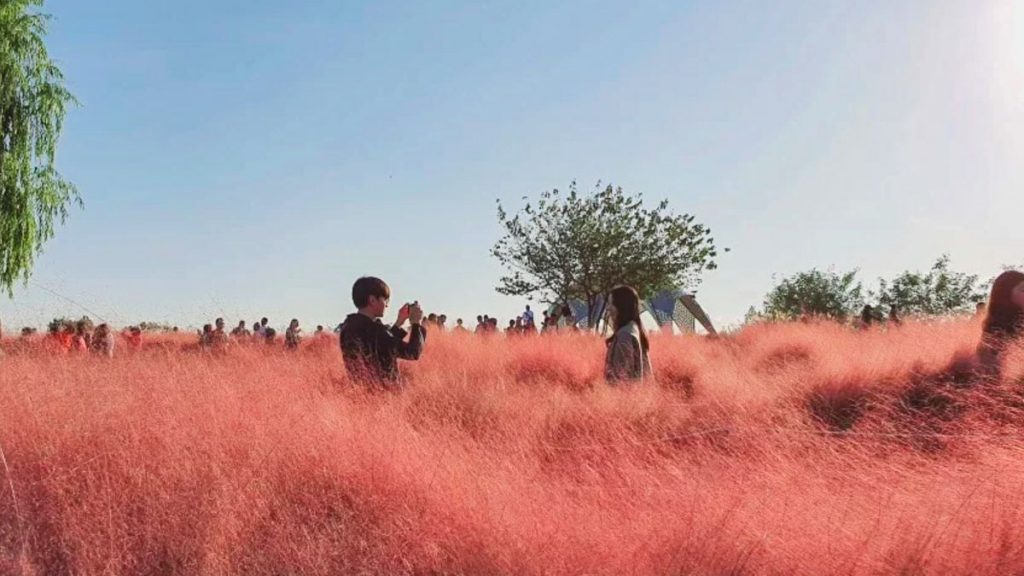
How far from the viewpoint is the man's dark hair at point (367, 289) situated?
5762 mm

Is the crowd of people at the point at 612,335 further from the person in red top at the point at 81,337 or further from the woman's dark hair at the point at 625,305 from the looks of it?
the person in red top at the point at 81,337

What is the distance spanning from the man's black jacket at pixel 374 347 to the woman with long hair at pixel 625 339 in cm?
198

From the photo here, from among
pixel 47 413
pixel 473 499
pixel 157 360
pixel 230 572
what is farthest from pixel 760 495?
pixel 157 360

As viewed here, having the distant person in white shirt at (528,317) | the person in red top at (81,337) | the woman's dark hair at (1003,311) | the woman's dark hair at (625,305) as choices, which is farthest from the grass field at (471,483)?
the distant person in white shirt at (528,317)

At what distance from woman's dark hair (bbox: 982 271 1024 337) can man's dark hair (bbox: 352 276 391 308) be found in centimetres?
520

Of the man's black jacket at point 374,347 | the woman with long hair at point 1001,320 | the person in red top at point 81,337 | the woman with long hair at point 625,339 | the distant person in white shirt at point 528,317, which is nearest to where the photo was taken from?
the man's black jacket at point 374,347

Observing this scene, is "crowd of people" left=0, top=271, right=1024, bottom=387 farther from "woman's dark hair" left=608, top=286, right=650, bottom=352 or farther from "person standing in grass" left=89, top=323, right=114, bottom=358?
"person standing in grass" left=89, top=323, right=114, bottom=358

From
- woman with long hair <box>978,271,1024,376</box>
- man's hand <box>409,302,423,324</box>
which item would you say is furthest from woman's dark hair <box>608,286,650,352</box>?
woman with long hair <box>978,271,1024,376</box>

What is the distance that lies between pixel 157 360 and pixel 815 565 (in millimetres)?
6969

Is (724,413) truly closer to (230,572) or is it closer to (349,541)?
(349,541)

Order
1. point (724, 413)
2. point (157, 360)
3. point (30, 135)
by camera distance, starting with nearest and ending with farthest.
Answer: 1. point (724, 413)
2. point (157, 360)
3. point (30, 135)

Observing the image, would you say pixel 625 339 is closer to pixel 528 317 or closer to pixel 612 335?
pixel 612 335

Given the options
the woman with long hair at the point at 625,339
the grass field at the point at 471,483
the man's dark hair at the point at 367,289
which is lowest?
the grass field at the point at 471,483

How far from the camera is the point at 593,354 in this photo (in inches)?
448
